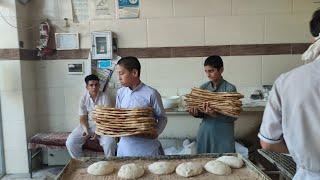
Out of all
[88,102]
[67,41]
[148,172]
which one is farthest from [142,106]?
[67,41]

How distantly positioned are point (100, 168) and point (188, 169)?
52 cm

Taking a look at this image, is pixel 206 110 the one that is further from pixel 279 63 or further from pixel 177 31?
pixel 279 63

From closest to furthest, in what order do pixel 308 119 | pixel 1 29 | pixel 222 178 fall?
1. pixel 308 119
2. pixel 222 178
3. pixel 1 29

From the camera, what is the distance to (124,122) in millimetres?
2137

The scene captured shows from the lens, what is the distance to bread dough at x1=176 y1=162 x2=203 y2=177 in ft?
6.57

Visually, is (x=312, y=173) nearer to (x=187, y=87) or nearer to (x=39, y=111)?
(x=187, y=87)

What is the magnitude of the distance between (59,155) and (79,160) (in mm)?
2144

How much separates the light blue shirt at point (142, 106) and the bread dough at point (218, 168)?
46cm

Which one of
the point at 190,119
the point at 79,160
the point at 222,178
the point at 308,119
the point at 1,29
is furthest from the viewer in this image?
the point at 190,119

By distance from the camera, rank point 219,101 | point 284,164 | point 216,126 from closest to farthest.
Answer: point 284,164, point 219,101, point 216,126

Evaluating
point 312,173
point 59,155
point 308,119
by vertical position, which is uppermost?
point 308,119

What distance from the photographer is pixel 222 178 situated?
6.54ft

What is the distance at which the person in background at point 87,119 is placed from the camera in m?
3.72

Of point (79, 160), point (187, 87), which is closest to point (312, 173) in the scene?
point (79, 160)
